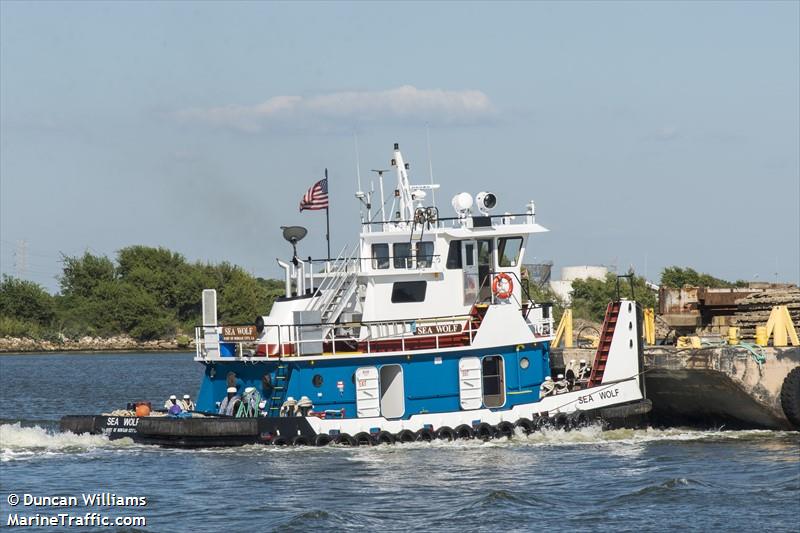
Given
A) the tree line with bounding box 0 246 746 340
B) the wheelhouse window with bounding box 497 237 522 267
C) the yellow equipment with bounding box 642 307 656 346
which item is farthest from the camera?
the tree line with bounding box 0 246 746 340

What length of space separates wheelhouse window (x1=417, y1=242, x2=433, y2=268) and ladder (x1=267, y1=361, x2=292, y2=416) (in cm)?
386

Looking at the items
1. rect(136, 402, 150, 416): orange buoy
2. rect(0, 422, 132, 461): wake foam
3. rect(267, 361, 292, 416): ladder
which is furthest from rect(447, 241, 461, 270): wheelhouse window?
rect(0, 422, 132, 461): wake foam

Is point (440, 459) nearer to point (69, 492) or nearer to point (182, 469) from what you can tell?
point (182, 469)

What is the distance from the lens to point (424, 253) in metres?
29.8

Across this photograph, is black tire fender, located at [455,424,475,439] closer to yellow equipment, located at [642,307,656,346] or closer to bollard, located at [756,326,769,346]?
yellow equipment, located at [642,307,656,346]

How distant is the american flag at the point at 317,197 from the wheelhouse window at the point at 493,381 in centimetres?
546

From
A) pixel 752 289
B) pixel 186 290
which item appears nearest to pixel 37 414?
pixel 752 289

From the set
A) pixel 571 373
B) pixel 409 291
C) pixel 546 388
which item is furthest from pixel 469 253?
pixel 571 373

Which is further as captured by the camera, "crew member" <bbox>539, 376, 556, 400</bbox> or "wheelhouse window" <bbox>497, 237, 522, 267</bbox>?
"wheelhouse window" <bbox>497, 237, 522, 267</bbox>

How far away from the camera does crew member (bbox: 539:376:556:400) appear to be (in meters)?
29.0

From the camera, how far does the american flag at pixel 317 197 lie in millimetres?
30688

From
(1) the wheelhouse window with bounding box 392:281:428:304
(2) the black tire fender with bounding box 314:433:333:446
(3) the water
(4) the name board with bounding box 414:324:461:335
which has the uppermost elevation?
(1) the wheelhouse window with bounding box 392:281:428:304

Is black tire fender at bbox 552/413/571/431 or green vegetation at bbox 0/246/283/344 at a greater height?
green vegetation at bbox 0/246/283/344

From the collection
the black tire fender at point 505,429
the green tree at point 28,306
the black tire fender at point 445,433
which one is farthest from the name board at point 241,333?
the green tree at point 28,306
